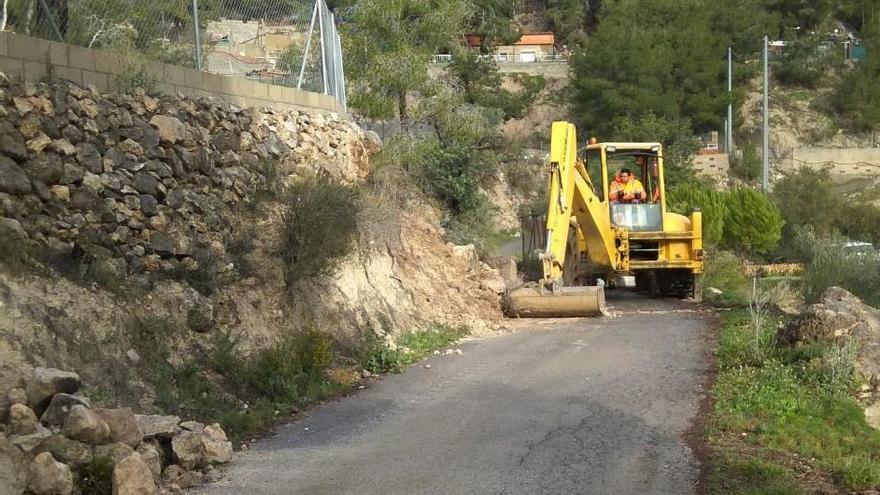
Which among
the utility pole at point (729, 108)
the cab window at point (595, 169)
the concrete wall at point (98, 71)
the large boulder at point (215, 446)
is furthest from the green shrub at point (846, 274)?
the utility pole at point (729, 108)

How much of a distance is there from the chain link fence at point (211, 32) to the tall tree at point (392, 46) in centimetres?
255

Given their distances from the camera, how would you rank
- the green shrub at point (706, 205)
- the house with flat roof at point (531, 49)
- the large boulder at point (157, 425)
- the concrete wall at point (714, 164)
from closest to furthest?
the large boulder at point (157, 425), the green shrub at point (706, 205), the concrete wall at point (714, 164), the house with flat roof at point (531, 49)

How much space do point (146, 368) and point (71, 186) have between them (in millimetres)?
2123

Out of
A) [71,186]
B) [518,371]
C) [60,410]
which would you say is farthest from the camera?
[518,371]

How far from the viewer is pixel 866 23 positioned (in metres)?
75.7

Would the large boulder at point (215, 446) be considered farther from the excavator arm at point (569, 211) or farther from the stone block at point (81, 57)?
the excavator arm at point (569, 211)

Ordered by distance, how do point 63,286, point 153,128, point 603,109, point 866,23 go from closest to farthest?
point 63,286, point 153,128, point 603,109, point 866,23

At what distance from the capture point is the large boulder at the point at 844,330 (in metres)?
13.3

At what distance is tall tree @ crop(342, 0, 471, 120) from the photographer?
2389cm

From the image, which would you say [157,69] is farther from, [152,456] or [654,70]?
[654,70]

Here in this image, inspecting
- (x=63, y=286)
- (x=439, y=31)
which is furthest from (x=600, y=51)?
(x=63, y=286)

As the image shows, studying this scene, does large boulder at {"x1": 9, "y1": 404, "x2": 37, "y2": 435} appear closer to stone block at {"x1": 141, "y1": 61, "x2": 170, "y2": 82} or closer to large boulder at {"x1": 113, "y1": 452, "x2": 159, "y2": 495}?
large boulder at {"x1": 113, "y1": 452, "x2": 159, "y2": 495}

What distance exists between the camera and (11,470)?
724 centimetres

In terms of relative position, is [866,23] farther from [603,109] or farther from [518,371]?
[518,371]
